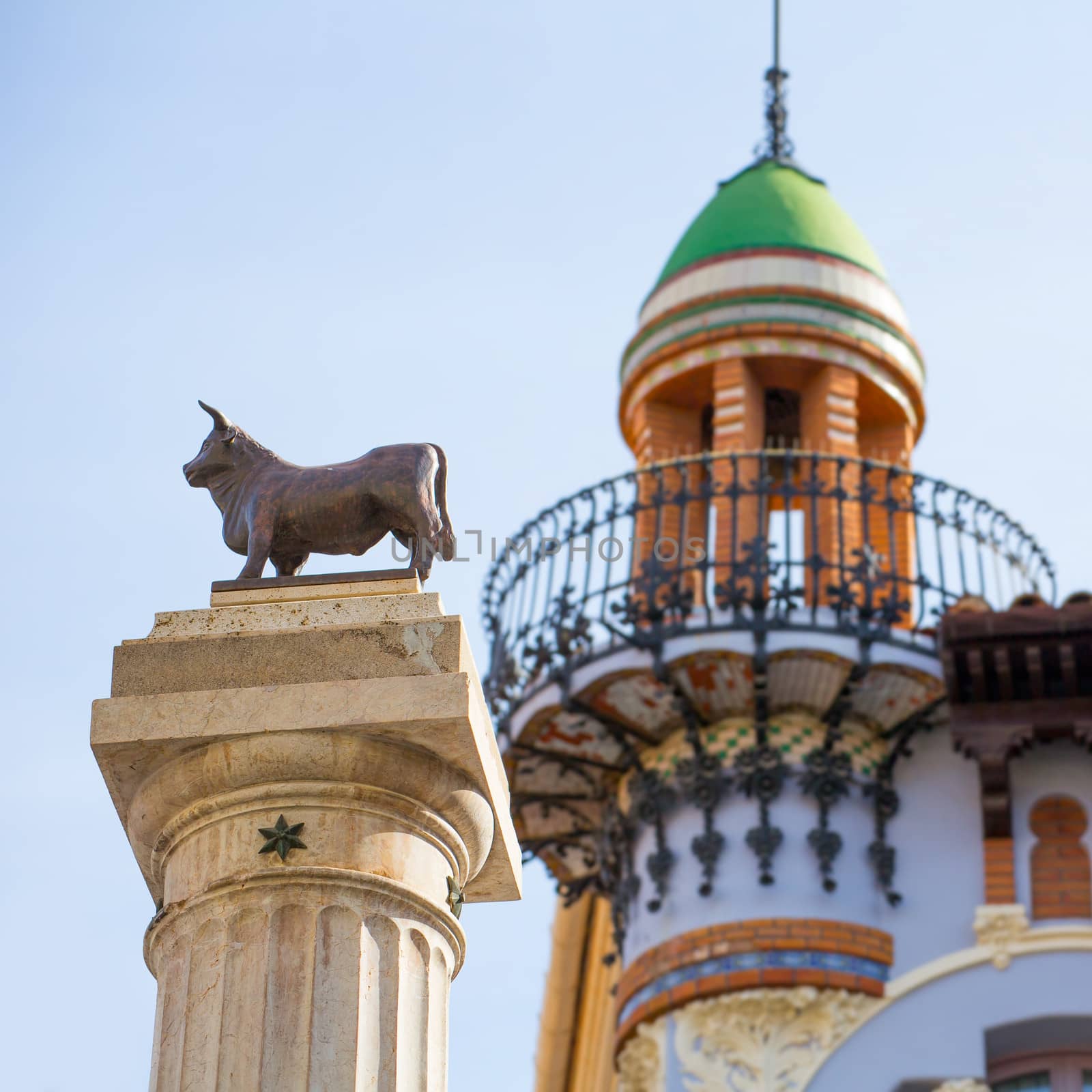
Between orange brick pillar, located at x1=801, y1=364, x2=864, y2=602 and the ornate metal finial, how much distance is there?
3.36 m

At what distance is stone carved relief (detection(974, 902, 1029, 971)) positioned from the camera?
15.1 m

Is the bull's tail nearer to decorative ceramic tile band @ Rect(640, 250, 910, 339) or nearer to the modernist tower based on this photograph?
the modernist tower

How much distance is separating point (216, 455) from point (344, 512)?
0.51m

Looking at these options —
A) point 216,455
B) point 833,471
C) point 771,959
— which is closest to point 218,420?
point 216,455

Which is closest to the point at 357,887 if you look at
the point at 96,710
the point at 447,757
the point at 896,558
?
the point at 447,757

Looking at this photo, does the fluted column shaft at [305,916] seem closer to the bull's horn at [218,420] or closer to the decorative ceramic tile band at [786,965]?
the bull's horn at [218,420]

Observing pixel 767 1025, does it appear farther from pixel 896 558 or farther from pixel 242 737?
pixel 242 737

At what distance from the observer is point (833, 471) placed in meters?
17.7

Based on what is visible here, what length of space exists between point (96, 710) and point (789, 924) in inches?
357

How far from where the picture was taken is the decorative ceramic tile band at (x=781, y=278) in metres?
18.6

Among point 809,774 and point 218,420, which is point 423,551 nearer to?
point 218,420

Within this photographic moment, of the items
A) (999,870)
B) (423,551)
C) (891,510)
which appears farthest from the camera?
(891,510)

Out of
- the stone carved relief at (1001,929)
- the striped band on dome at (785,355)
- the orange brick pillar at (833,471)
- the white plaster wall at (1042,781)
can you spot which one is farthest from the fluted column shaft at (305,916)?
the striped band on dome at (785,355)

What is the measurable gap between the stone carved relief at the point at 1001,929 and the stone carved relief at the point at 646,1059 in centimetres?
207
